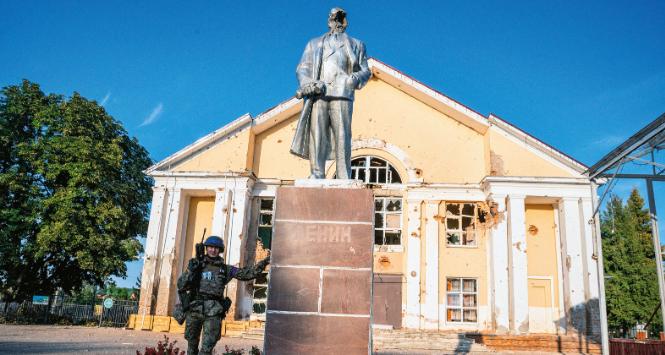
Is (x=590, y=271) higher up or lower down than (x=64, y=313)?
higher up

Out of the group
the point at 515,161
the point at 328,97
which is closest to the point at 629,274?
the point at 515,161

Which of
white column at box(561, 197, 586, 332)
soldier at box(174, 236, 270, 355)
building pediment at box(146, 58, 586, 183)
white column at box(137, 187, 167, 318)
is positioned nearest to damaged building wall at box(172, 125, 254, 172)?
building pediment at box(146, 58, 586, 183)

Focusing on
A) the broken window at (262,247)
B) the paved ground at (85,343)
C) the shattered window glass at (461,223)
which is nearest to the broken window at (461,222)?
the shattered window glass at (461,223)

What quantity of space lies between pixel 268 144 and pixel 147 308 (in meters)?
7.26

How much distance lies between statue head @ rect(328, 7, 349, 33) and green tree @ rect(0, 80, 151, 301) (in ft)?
53.8

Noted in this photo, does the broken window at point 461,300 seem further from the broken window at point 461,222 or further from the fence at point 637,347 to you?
the fence at point 637,347

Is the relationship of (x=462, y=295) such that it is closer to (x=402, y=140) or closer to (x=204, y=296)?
(x=402, y=140)

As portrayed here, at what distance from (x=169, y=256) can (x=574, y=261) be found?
45.0ft

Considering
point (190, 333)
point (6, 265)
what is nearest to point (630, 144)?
point (190, 333)

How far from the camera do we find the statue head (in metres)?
7.37

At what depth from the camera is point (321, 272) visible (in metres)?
5.89

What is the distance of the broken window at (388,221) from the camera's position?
18.6m

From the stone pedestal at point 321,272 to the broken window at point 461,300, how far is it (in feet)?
42.0

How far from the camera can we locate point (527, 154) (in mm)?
18453
